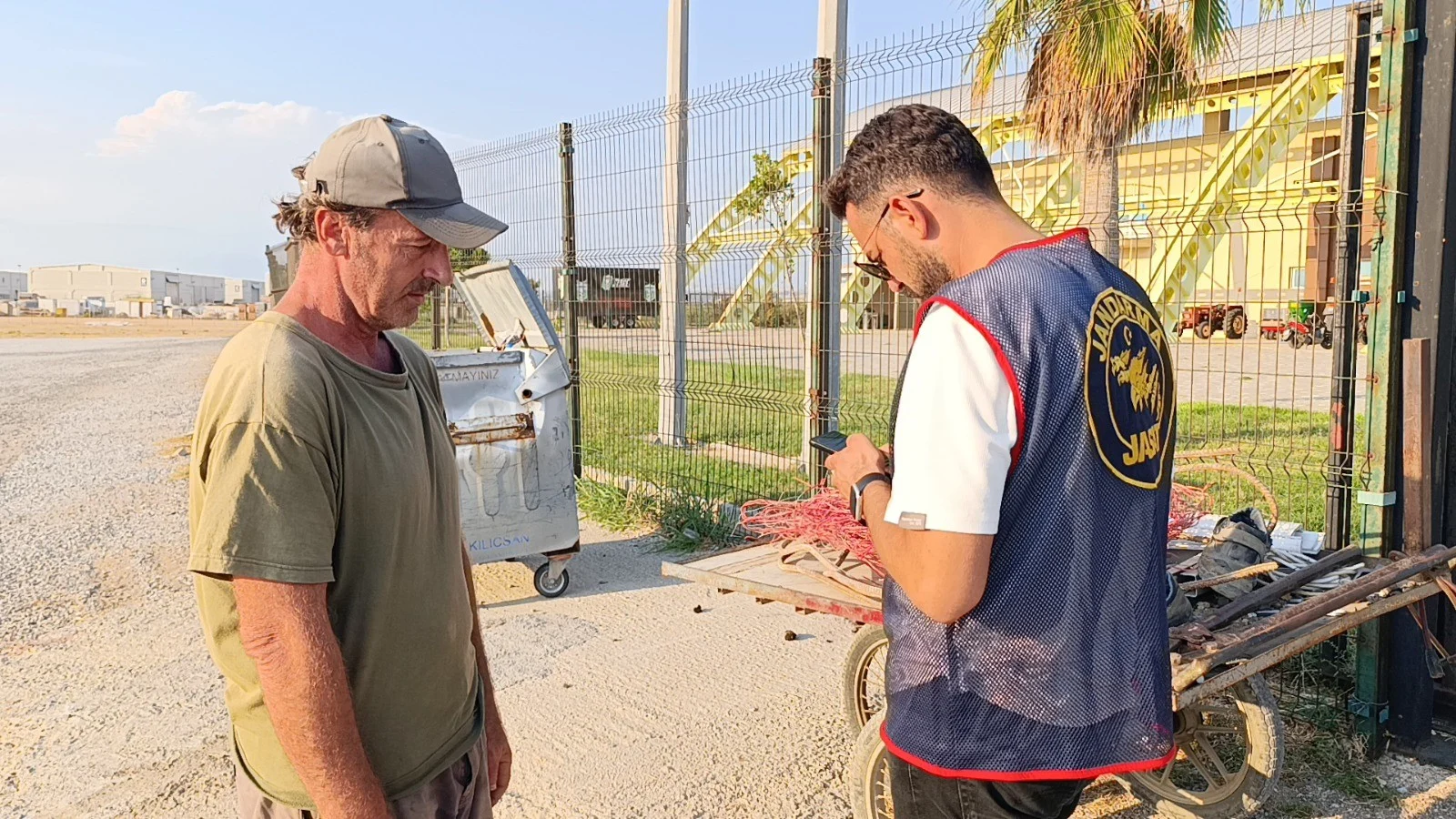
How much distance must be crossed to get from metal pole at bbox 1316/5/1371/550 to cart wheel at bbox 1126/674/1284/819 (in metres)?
1.17

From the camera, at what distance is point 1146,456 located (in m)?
1.89

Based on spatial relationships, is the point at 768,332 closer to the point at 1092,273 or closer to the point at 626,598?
the point at 626,598

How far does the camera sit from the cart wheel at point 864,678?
12.6 feet

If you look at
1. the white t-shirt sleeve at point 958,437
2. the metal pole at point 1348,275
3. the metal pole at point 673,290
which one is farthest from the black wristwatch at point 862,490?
the metal pole at point 673,290

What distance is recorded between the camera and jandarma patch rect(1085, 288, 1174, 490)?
5.86ft

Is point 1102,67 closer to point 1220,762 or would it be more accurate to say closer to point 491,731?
point 1220,762

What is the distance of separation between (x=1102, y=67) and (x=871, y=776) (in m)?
3.53

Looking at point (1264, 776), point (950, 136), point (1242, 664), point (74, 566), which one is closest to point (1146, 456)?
point (950, 136)

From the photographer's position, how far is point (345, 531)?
5.96 feet

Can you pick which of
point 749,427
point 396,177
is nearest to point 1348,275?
point 396,177

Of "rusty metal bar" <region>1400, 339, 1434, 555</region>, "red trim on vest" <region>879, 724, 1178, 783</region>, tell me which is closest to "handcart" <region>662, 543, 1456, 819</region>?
"rusty metal bar" <region>1400, 339, 1434, 555</region>

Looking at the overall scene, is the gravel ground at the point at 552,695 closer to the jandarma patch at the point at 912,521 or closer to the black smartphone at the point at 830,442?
the black smartphone at the point at 830,442

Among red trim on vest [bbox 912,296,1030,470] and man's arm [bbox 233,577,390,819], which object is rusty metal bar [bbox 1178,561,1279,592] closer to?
red trim on vest [bbox 912,296,1030,470]

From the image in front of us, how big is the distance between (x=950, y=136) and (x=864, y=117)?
4.65 meters
